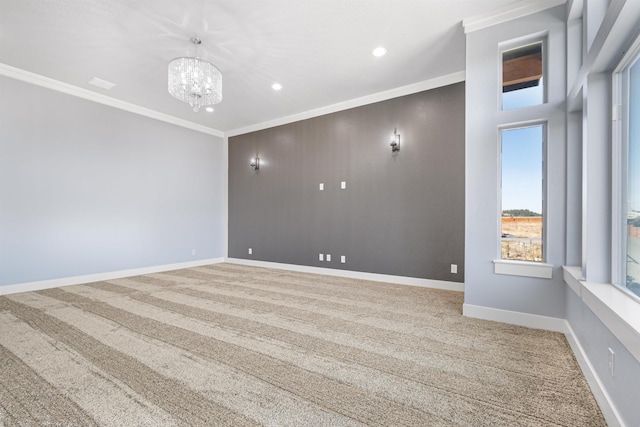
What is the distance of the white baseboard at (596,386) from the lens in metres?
1.45

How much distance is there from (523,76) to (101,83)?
5794mm

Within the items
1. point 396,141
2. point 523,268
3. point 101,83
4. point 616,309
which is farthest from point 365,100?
point 616,309

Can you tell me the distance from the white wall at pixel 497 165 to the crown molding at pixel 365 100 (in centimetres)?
120

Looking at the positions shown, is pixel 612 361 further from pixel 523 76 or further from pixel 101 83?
pixel 101 83

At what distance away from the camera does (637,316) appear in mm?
1330

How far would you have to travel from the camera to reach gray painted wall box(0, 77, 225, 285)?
4.14m

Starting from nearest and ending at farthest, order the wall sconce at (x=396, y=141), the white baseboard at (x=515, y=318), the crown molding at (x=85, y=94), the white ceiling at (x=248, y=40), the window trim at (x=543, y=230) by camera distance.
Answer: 1. the white baseboard at (x=515, y=318)
2. the window trim at (x=543, y=230)
3. the white ceiling at (x=248, y=40)
4. the crown molding at (x=85, y=94)
5. the wall sconce at (x=396, y=141)

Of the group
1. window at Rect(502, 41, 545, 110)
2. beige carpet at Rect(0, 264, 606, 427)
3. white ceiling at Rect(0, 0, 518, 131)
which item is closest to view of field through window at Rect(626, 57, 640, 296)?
beige carpet at Rect(0, 264, 606, 427)

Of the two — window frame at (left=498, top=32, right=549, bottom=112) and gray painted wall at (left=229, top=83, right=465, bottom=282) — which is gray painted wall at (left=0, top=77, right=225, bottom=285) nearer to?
gray painted wall at (left=229, top=83, right=465, bottom=282)

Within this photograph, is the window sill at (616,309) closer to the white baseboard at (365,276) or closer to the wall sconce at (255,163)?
the white baseboard at (365,276)

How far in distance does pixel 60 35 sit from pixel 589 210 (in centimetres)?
542

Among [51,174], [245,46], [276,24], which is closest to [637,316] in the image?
[276,24]

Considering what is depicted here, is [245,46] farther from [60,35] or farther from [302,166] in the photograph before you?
[302,166]

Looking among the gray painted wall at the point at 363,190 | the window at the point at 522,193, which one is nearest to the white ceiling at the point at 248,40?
the gray painted wall at the point at 363,190
